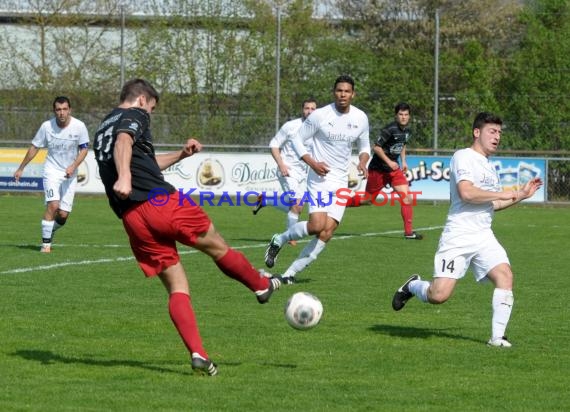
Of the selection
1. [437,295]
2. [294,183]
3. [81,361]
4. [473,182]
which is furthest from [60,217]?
[473,182]

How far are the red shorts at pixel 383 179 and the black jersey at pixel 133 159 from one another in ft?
37.7

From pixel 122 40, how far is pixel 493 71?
357 inches

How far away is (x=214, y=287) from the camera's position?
11562 mm

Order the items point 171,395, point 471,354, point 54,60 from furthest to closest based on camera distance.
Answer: point 54,60, point 471,354, point 171,395

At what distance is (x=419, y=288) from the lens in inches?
352

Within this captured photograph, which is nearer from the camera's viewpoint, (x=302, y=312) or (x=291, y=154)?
(x=302, y=312)

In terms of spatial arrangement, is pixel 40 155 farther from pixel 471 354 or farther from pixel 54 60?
pixel 471 354

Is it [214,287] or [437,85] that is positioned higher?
[437,85]

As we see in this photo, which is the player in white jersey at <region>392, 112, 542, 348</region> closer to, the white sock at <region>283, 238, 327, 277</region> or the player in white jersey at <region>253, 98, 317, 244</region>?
the white sock at <region>283, 238, 327, 277</region>

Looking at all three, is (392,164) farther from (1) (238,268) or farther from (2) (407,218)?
(1) (238,268)

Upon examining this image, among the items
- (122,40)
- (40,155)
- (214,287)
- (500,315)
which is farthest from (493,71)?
(500,315)

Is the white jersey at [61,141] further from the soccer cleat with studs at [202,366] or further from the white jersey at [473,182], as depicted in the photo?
the soccer cleat with studs at [202,366]

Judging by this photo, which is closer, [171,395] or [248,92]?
[171,395]

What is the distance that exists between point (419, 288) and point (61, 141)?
757 centimetres
